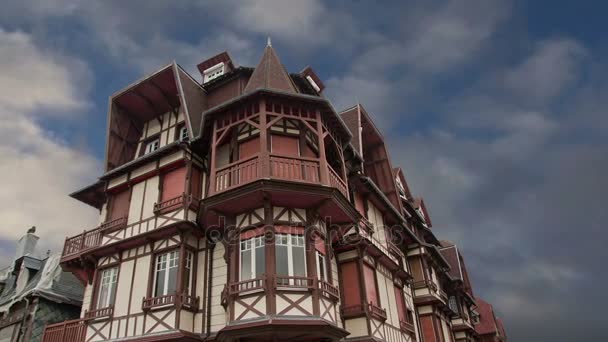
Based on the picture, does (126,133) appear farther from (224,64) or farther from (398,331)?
(398,331)

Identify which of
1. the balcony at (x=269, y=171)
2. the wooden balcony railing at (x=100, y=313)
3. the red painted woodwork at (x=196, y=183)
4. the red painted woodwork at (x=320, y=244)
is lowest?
the wooden balcony railing at (x=100, y=313)

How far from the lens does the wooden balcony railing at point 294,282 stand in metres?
13.1

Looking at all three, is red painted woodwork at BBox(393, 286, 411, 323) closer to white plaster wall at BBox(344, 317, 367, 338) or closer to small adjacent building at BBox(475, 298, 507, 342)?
white plaster wall at BBox(344, 317, 367, 338)

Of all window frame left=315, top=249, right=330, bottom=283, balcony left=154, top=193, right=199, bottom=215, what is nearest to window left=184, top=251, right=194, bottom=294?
balcony left=154, top=193, right=199, bottom=215

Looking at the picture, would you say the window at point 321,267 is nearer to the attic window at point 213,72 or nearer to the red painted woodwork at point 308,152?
the red painted woodwork at point 308,152

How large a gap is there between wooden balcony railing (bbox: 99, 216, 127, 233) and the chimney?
12.3m

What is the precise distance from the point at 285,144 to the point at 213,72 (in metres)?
8.91

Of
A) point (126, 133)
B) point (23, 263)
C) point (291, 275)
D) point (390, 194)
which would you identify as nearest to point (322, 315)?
point (291, 275)

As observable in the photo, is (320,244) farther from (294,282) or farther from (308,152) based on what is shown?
(308,152)

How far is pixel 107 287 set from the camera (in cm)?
1700

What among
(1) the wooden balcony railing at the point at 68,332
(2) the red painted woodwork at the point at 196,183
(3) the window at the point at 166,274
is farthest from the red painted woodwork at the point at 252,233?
(1) the wooden balcony railing at the point at 68,332

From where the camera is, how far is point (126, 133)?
2134 cm

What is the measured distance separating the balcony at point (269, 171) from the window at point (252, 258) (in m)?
1.89

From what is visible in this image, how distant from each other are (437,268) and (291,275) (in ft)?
60.4
